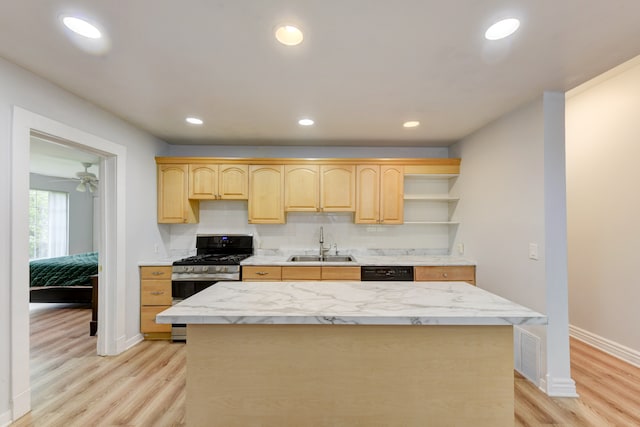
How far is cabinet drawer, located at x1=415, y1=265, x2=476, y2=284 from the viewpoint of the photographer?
328 cm

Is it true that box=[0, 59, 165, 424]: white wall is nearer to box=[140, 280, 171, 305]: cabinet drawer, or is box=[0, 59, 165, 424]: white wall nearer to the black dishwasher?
box=[140, 280, 171, 305]: cabinet drawer

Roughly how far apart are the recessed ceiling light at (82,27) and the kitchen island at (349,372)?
5.20ft

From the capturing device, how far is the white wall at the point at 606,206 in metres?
2.74

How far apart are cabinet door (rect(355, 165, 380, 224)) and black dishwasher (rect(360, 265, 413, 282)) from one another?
660mm

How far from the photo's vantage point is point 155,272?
3.26 metres

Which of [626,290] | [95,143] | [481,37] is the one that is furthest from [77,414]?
[626,290]

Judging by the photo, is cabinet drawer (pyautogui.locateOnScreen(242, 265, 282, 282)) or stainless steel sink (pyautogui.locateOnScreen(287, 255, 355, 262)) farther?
stainless steel sink (pyautogui.locateOnScreen(287, 255, 355, 262))

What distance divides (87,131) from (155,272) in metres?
1.59

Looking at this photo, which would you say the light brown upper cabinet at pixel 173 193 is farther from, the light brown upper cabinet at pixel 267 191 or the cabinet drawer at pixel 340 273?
the cabinet drawer at pixel 340 273

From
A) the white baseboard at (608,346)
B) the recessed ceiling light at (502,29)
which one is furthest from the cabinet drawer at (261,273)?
the white baseboard at (608,346)

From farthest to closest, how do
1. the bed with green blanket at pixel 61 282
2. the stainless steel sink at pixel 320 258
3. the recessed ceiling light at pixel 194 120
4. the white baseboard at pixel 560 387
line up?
the bed with green blanket at pixel 61 282 → the stainless steel sink at pixel 320 258 → the recessed ceiling light at pixel 194 120 → the white baseboard at pixel 560 387

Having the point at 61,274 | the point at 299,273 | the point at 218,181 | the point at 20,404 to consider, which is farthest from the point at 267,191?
the point at 61,274

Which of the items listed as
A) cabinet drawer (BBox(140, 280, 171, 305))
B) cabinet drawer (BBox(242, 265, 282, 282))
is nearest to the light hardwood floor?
cabinet drawer (BBox(140, 280, 171, 305))

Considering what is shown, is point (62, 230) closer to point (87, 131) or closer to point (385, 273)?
point (87, 131)
